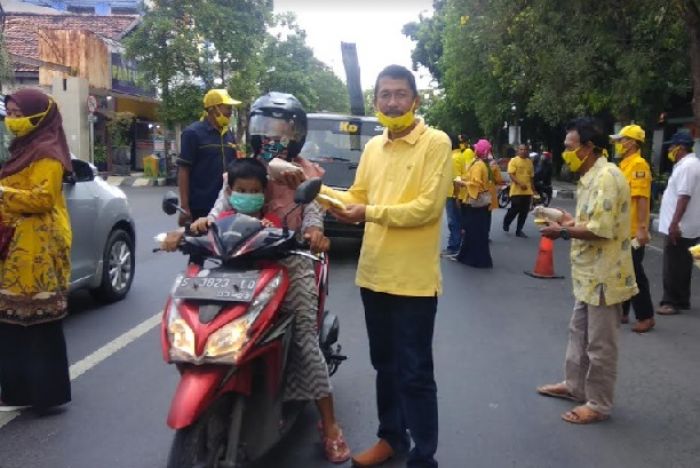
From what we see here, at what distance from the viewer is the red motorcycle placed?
9.52 feet

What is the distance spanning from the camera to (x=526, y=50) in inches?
553

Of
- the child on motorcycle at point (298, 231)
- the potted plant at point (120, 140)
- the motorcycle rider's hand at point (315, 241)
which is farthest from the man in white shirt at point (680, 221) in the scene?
the potted plant at point (120, 140)

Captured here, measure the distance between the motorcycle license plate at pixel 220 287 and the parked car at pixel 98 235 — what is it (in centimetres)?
313

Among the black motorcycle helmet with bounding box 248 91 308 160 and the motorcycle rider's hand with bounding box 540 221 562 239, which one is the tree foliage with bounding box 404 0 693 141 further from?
the black motorcycle helmet with bounding box 248 91 308 160

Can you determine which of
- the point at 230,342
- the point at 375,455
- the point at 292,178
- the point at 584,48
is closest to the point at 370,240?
the point at 292,178

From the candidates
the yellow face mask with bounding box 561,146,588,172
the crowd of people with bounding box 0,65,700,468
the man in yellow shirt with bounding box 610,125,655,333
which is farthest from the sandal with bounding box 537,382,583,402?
the man in yellow shirt with bounding box 610,125,655,333

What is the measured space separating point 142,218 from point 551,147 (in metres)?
25.9

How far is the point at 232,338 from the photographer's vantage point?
9.66ft

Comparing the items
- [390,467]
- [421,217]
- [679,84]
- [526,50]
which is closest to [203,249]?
[421,217]

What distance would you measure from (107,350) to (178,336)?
9.75ft

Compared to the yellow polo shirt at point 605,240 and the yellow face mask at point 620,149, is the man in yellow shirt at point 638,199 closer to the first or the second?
the yellow face mask at point 620,149

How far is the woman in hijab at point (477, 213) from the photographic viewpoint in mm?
9969

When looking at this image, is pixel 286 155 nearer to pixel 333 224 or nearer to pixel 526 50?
pixel 333 224

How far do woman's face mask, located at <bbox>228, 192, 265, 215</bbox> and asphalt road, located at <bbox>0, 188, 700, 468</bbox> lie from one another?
131 centimetres
